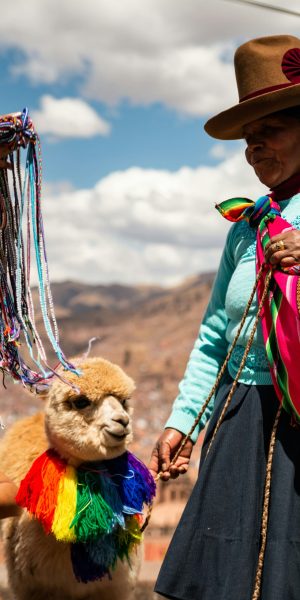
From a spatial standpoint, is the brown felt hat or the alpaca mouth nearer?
the brown felt hat

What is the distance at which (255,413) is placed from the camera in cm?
213

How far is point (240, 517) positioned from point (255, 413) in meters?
0.28

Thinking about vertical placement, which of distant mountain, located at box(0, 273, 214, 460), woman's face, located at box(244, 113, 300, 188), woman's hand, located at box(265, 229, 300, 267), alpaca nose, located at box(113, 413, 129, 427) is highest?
distant mountain, located at box(0, 273, 214, 460)

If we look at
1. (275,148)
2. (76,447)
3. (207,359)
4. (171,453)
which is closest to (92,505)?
(76,447)

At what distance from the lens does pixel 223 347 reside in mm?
2523

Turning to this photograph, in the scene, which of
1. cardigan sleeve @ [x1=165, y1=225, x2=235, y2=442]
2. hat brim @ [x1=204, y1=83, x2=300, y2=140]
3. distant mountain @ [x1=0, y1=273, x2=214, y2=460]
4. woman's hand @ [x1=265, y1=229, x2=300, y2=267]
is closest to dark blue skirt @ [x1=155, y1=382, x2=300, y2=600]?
cardigan sleeve @ [x1=165, y1=225, x2=235, y2=442]

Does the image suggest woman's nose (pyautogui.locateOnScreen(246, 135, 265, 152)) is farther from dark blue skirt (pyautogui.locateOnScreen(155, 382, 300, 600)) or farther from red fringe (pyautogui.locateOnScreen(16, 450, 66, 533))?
red fringe (pyautogui.locateOnScreen(16, 450, 66, 533))

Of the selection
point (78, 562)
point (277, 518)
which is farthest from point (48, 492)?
point (277, 518)

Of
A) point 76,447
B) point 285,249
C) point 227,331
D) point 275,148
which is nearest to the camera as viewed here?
point 285,249

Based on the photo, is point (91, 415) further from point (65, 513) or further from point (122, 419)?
point (65, 513)

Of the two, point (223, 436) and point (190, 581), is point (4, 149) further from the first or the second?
point (190, 581)

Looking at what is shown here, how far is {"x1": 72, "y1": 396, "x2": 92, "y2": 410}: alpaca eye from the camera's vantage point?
10.2 ft

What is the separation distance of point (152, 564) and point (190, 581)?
397cm

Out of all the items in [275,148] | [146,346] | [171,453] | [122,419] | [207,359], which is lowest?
[171,453]
